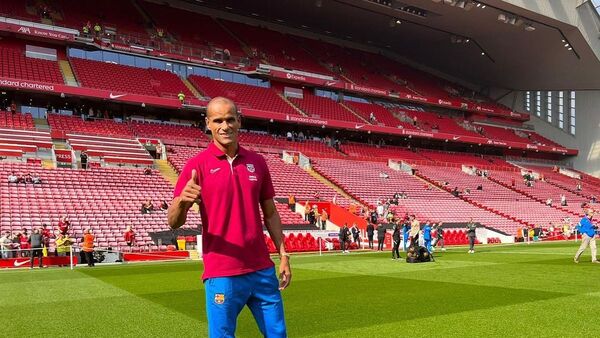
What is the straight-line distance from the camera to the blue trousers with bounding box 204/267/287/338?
3346 mm

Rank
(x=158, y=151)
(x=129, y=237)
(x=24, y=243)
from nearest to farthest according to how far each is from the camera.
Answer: (x=24, y=243) < (x=129, y=237) < (x=158, y=151)

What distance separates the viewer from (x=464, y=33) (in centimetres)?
5362

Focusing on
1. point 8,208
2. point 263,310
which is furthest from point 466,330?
point 8,208

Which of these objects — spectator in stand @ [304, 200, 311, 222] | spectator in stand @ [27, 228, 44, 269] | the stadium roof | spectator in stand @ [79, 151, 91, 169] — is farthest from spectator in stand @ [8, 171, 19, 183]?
the stadium roof

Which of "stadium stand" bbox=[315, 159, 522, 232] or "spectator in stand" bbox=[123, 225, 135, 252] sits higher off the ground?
"stadium stand" bbox=[315, 159, 522, 232]

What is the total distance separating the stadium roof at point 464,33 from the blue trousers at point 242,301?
43010mm

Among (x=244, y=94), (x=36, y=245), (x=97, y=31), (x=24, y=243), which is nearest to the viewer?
(x=36, y=245)

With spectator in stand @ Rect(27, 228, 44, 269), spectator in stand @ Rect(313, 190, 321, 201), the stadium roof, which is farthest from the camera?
the stadium roof

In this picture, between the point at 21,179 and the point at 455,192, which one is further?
the point at 455,192

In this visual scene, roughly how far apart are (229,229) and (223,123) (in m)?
0.71

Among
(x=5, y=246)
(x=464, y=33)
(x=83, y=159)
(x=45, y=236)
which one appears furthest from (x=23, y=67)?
(x=464, y=33)

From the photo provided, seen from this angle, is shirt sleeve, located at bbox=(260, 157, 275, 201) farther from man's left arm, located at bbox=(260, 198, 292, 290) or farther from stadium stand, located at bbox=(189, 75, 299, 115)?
stadium stand, located at bbox=(189, 75, 299, 115)

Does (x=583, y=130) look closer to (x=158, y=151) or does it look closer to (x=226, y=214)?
(x=158, y=151)

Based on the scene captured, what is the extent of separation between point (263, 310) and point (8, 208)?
24.2 metres
